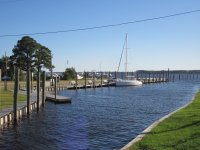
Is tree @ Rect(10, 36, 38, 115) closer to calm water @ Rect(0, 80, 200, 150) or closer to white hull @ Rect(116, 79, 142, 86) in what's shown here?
white hull @ Rect(116, 79, 142, 86)

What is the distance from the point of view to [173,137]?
63.2 ft

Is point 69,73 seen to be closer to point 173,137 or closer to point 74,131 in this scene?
point 74,131

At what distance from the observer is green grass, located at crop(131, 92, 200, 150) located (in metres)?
17.4

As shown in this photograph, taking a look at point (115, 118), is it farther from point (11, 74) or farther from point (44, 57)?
point (44, 57)

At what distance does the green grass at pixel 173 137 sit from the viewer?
17430 mm

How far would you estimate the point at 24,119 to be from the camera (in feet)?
112

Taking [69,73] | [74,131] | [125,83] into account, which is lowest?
[74,131]

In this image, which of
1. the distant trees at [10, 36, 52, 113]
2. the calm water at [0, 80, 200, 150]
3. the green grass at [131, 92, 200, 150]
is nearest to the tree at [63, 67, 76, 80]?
the distant trees at [10, 36, 52, 113]

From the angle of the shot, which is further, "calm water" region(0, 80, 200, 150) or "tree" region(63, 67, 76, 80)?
"tree" region(63, 67, 76, 80)

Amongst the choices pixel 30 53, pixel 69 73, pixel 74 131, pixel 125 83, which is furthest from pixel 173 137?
pixel 69 73

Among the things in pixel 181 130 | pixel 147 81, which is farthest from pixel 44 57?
pixel 181 130

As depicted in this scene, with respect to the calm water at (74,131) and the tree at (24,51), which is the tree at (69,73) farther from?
the calm water at (74,131)

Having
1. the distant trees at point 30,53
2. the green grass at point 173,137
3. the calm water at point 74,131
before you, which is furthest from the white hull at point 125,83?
the green grass at point 173,137

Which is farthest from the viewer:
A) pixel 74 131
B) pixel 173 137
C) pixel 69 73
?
pixel 69 73
